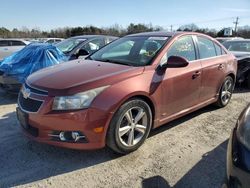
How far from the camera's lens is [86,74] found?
3.45m

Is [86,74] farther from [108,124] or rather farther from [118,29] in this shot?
[118,29]

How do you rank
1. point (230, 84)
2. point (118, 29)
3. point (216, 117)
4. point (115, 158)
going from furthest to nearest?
1. point (118, 29)
2. point (230, 84)
3. point (216, 117)
4. point (115, 158)

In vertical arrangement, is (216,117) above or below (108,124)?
below

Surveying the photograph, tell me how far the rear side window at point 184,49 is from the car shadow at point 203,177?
159 cm

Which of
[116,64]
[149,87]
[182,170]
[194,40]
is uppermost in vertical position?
[194,40]

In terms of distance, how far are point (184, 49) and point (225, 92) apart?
1.67 m

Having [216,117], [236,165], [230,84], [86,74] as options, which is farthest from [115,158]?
[230,84]

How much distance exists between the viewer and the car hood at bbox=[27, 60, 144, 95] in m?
3.12

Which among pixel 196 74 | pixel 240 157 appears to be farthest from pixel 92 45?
pixel 240 157

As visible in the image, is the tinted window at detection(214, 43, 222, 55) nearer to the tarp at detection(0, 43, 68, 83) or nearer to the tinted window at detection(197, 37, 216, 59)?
the tinted window at detection(197, 37, 216, 59)

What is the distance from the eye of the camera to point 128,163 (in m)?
3.32

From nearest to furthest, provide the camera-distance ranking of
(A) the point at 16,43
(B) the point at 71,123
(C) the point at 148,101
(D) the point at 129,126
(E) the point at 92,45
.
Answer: (B) the point at 71,123, (D) the point at 129,126, (C) the point at 148,101, (E) the point at 92,45, (A) the point at 16,43

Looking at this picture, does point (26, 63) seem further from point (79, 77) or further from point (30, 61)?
point (79, 77)

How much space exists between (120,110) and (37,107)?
3.18 feet
